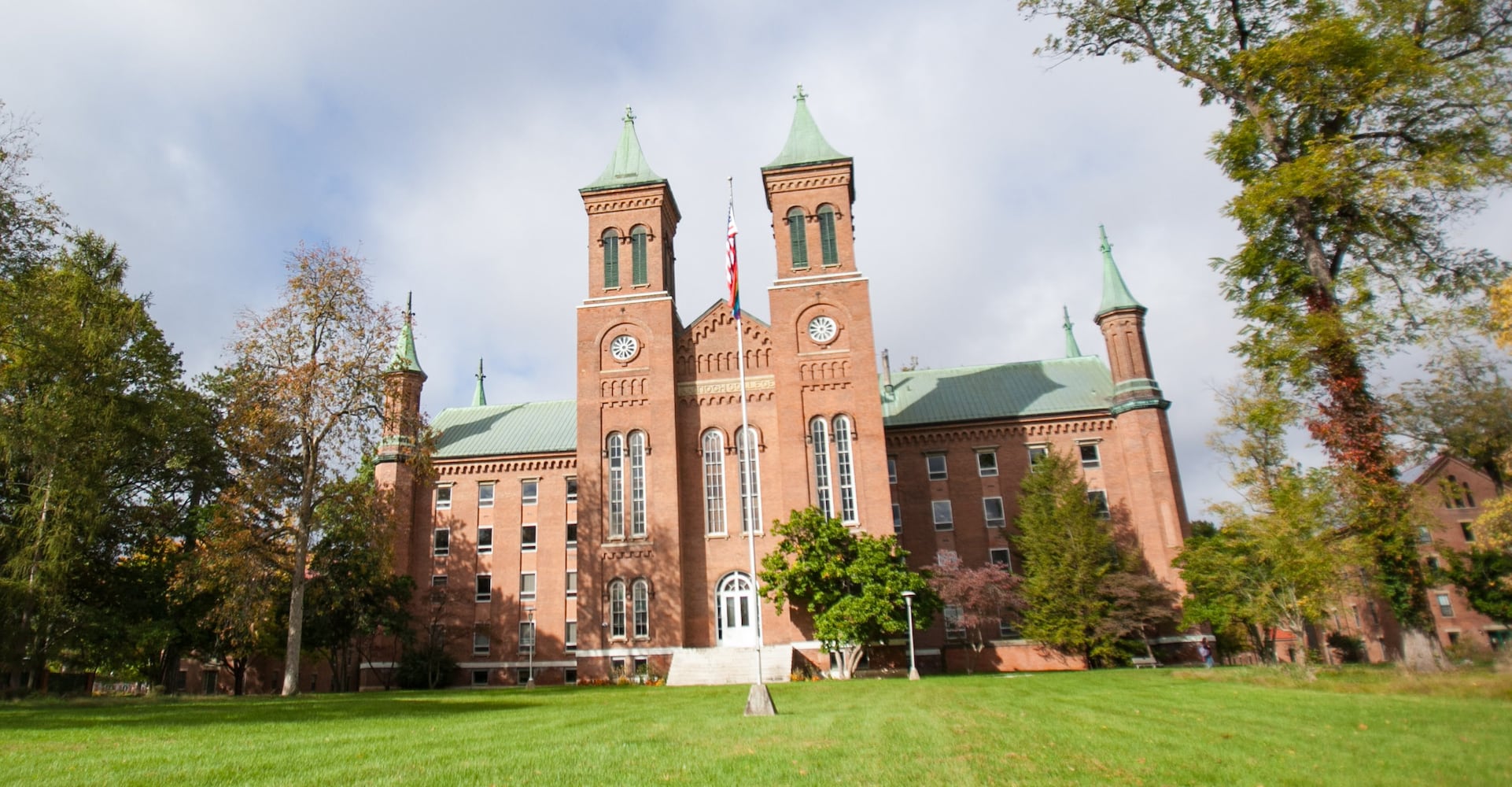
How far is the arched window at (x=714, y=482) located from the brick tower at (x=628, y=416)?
1.40 metres

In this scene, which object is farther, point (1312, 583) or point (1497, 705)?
point (1312, 583)

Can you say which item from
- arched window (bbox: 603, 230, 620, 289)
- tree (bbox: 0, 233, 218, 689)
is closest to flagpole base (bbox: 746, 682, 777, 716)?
tree (bbox: 0, 233, 218, 689)

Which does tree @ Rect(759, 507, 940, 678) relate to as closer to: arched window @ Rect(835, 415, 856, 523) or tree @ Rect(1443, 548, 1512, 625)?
arched window @ Rect(835, 415, 856, 523)

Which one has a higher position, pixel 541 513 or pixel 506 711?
pixel 541 513

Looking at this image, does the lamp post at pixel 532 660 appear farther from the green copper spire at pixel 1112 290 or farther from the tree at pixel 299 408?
the green copper spire at pixel 1112 290

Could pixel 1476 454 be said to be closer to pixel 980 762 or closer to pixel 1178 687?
pixel 1178 687

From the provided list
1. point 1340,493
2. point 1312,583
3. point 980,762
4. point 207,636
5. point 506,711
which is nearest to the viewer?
point 980,762

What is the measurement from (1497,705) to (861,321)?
27.9 metres

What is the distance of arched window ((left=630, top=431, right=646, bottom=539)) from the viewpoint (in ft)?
127

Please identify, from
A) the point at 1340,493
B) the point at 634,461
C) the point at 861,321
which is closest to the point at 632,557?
the point at 634,461

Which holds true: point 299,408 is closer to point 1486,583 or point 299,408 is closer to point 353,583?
point 353,583

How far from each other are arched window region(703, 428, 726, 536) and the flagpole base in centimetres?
2219

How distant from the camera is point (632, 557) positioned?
37.9 meters

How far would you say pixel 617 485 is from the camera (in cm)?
3916
